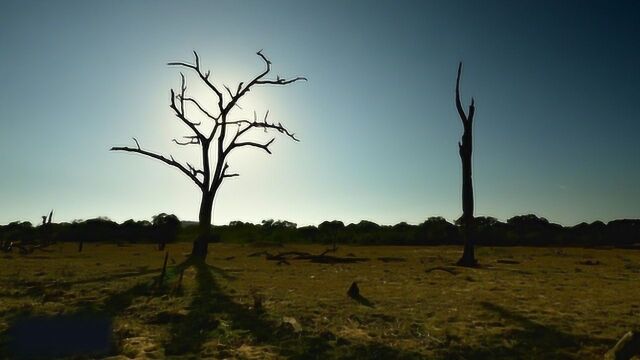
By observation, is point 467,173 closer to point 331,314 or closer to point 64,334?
point 331,314

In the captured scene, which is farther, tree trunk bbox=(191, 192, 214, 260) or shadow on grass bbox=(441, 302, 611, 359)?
tree trunk bbox=(191, 192, 214, 260)

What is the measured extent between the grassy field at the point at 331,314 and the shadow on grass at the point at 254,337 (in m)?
0.02

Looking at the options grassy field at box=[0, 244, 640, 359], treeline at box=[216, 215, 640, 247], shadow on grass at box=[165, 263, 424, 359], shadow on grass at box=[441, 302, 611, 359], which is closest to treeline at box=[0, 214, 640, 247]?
treeline at box=[216, 215, 640, 247]

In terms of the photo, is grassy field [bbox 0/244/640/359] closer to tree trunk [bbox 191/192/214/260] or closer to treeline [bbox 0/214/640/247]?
tree trunk [bbox 191/192/214/260]

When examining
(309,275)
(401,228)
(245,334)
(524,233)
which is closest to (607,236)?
(524,233)

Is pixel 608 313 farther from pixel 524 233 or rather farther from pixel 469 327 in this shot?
pixel 524 233

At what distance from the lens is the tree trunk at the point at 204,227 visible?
19.4 m

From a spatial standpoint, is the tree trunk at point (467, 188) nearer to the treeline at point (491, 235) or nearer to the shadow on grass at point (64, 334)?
the shadow on grass at point (64, 334)

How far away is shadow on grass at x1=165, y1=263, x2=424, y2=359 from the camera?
574 centimetres

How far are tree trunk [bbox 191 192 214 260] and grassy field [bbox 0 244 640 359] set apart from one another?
5.90 meters

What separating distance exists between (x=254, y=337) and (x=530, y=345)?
12.3 ft

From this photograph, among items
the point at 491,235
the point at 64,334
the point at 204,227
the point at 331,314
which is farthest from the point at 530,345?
the point at 491,235

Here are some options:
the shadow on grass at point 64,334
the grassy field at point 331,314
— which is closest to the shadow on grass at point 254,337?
the grassy field at point 331,314

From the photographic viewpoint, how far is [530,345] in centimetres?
610
